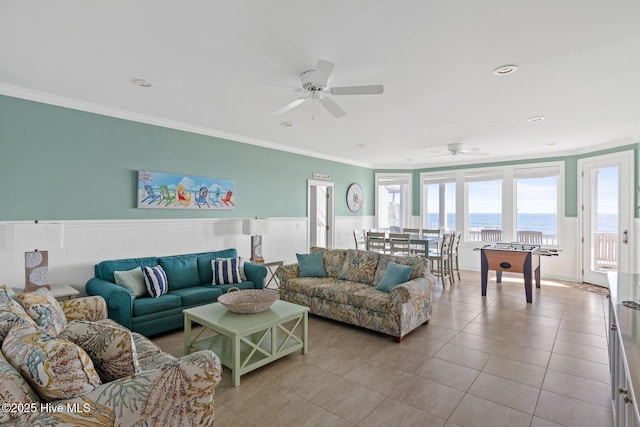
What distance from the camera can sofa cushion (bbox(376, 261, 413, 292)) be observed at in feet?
12.5

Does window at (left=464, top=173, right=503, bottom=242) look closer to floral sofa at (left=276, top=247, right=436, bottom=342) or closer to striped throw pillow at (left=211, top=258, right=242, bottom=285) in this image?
floral sofa at (left=276, top=247, right=436, bottom=342)

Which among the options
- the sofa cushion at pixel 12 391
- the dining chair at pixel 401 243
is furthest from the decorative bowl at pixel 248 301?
the dining chair at pixel 401 243

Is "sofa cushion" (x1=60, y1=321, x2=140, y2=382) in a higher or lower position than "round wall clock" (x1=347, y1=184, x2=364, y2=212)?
lower

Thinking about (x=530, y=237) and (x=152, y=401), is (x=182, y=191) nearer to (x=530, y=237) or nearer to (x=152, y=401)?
(x=152, y=401)

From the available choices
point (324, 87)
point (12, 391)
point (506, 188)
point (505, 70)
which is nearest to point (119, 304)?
point (12, 391)

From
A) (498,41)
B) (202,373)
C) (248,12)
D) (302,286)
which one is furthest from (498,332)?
(248,12)

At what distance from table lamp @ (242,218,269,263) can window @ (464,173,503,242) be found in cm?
504

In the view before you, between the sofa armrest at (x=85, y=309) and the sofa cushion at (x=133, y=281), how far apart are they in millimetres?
611

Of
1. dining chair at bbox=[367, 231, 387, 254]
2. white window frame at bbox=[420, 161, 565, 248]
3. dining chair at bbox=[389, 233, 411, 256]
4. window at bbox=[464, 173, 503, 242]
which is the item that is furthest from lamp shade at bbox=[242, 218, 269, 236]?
window at bbox=[464, 173, 503, 242]

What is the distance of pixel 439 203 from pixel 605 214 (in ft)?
10.3

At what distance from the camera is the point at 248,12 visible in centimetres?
200

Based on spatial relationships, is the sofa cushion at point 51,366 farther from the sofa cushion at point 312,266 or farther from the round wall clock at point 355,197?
the round wall clock at point 355,197

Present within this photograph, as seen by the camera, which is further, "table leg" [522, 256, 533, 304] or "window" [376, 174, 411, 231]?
"window" [376, 174, 411, 231]

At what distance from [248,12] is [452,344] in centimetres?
342
